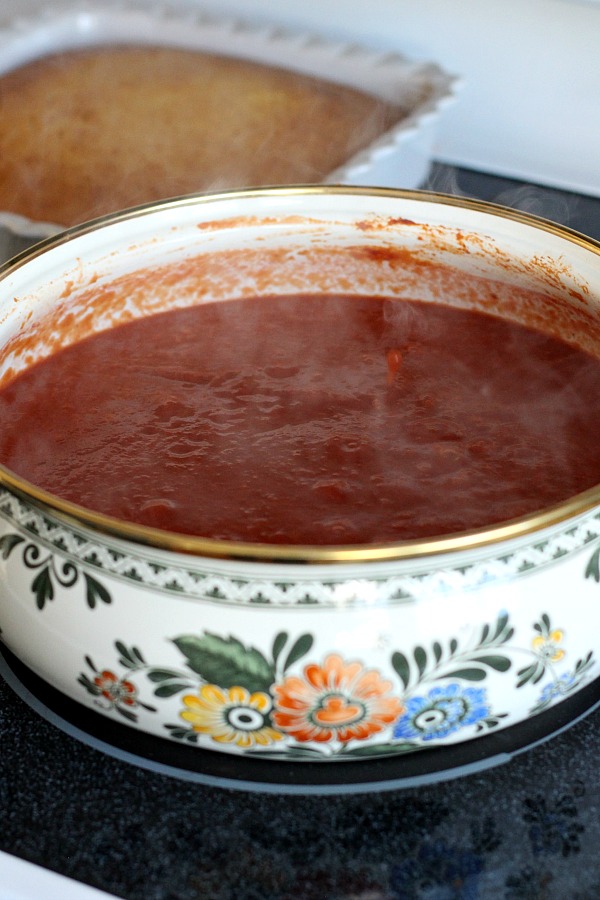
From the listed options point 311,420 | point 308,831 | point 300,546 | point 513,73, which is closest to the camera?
point 300,546

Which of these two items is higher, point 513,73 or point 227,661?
point 513,73

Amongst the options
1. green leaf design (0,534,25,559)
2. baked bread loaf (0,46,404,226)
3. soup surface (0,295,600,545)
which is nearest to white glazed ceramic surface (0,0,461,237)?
baked bread loaf (0,46,404,226)

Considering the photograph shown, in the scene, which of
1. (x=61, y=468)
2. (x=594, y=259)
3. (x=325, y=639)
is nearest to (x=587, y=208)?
(x=594, y=259)

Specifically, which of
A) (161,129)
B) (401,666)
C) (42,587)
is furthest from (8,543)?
(161,129)

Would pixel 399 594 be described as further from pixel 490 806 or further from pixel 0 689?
pixel 0 689

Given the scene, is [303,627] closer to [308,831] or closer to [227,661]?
[227,661]

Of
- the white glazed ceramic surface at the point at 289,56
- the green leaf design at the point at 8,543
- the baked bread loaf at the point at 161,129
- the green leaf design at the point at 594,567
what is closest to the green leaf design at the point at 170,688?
the green leaf design at the point at 8,543

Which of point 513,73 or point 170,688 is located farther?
point 513,73

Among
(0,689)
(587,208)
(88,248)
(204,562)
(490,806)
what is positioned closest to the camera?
(204,562)
